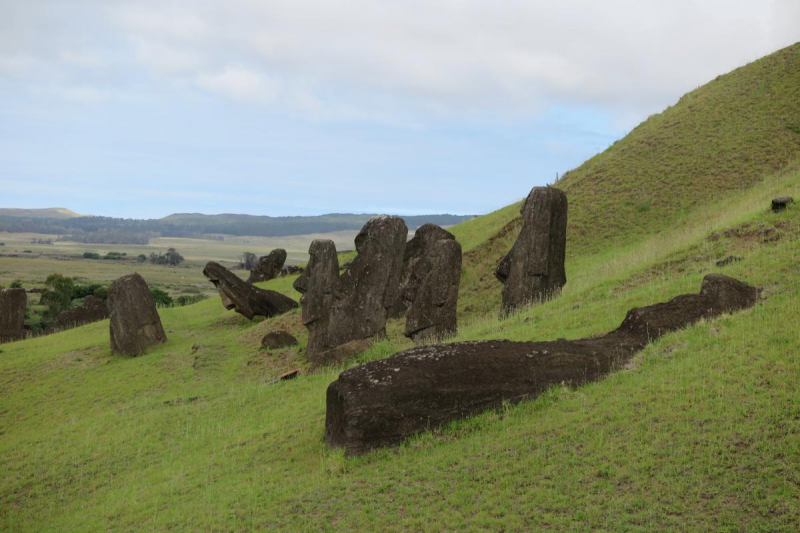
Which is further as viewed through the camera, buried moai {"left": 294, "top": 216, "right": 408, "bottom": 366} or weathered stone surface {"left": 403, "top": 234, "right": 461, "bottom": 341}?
buried moai {"left": 294, "top": 216, "right": 408, "bottom": 366}

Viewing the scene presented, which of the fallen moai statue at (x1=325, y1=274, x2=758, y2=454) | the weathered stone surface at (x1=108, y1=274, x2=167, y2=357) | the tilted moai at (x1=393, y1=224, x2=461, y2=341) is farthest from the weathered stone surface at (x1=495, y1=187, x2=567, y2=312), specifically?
the weathered stone surface at (x1=108, y1=274, x2=167, y2=357)

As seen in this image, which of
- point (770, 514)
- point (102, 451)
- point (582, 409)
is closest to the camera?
point (770, 514)

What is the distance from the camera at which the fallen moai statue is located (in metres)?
11.8

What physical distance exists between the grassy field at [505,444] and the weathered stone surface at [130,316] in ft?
10.4

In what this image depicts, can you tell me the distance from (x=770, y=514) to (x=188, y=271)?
16099 cm

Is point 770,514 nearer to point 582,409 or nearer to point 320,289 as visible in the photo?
point 582,409

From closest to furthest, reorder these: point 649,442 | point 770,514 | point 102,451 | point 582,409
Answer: point 770,514
point 649,442
point 582,409
point 102,451

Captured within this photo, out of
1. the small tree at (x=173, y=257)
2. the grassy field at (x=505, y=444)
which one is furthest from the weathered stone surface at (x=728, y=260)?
the small tree at (x=173, y=257)

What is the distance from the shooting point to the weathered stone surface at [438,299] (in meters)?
22.2

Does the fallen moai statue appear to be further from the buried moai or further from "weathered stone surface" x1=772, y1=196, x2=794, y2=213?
"weathered stone surface" x1=772, y1=196, x2=794, y2=213

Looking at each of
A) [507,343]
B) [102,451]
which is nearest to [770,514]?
[507,343]

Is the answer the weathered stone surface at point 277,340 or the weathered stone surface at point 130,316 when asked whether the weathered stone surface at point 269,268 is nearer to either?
the weathered stone surface at point 130,316

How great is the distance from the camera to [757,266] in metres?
16.8

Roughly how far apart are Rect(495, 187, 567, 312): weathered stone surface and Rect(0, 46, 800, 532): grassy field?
0.95 m
